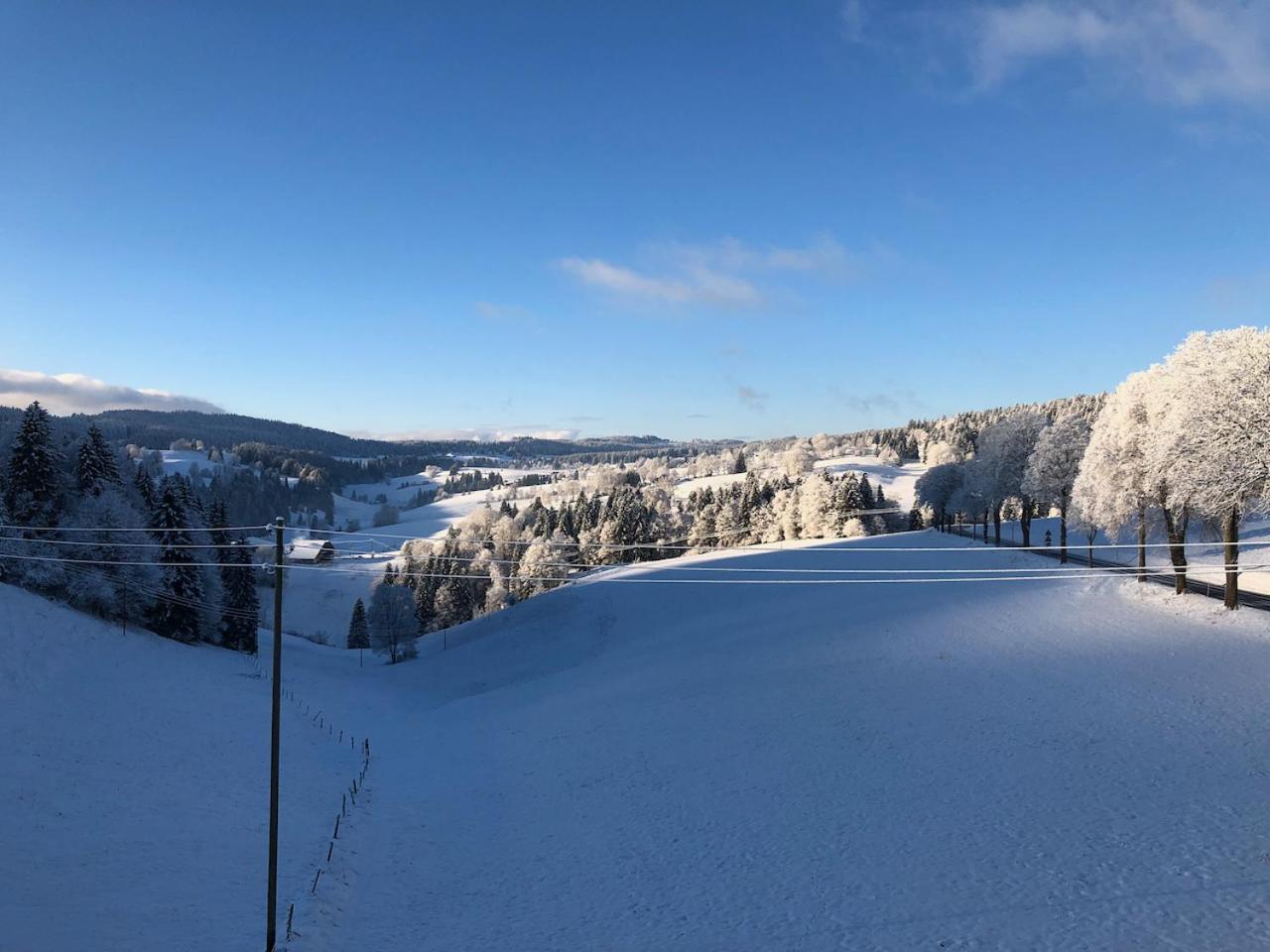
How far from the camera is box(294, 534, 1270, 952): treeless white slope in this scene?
573 inches

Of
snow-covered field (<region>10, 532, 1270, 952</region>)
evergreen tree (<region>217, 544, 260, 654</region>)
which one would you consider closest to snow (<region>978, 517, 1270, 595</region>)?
snow-covered field (<region>10, 532, 1270, 952</region>)

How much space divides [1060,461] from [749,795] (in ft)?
123

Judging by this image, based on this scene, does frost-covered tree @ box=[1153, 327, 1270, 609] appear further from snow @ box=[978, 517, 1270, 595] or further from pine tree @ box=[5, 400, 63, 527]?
pine tree @ box=[5, 400, 63, 527]

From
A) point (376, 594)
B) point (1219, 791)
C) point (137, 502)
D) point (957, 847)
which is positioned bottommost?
point (376, 594)

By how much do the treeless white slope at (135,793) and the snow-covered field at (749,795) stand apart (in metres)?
0.13

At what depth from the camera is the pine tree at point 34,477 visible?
148 feet

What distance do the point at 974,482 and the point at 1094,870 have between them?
173 feet

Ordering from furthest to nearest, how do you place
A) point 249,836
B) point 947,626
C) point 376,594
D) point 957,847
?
point 376,594
point 947,626
point 249,836
point 957,847

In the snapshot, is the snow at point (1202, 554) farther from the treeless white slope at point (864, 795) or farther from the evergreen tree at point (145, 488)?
the evergreen tree at point (145, 488)

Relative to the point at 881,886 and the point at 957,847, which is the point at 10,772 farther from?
the point at 957,847

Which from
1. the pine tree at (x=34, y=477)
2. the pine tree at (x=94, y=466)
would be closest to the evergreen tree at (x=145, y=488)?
the pine tree at (x=94, y=466)

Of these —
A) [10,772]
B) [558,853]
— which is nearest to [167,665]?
[10,772]

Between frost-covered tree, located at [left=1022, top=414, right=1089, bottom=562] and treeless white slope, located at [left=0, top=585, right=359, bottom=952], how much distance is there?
46971 mm

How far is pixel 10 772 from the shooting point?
22141 mm
